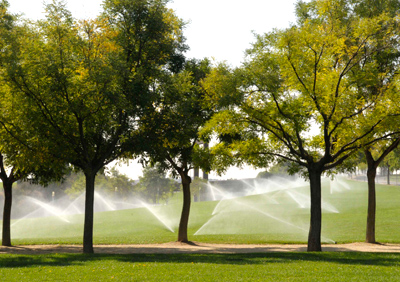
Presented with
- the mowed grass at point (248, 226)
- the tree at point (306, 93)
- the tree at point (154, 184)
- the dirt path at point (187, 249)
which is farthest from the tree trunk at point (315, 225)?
the tree at point (154, 184)

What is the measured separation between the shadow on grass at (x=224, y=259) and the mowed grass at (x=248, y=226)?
27.1 feet

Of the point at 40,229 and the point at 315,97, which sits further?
the point at 40,229

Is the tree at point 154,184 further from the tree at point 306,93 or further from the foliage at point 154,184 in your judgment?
the tree at point 306,93

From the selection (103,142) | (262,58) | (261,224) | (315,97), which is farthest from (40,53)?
(261,224)

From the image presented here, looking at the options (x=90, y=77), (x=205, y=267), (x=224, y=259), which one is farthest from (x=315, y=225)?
(x=90, y=77)

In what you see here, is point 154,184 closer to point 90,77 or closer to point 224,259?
point 90,77

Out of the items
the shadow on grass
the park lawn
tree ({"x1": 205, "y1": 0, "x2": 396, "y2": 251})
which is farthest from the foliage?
the park lawn

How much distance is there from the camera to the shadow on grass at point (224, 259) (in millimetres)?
13305

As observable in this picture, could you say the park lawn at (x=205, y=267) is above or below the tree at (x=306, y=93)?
below

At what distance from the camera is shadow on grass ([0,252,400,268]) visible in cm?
1330

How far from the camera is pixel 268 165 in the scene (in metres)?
18.8

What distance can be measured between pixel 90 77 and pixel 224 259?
760cm

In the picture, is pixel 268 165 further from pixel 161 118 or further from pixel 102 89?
pixel 102 89

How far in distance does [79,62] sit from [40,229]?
2938cm
